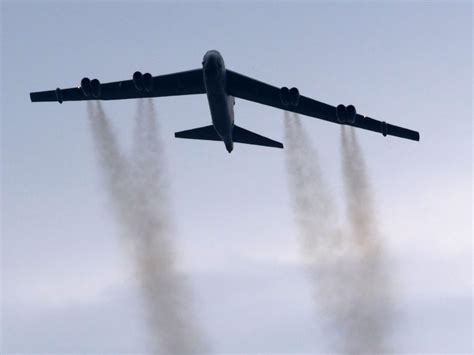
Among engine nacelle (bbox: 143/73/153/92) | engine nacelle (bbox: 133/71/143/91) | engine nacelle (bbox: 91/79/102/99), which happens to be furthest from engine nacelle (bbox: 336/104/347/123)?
engine nacelle (bbox: 91/79/102/99)

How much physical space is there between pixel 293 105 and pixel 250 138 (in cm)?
346

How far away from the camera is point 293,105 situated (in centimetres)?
5872

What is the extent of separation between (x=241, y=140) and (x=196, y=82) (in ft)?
14.1

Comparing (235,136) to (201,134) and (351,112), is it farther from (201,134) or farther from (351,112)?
(351,112)

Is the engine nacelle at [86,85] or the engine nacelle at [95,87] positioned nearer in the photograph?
the engine nacelle at [86,85]

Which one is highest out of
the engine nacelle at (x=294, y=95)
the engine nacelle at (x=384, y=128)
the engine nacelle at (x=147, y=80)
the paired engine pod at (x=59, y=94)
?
the paired engine pod at (x=59, y=94)

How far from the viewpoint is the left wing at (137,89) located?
193ft

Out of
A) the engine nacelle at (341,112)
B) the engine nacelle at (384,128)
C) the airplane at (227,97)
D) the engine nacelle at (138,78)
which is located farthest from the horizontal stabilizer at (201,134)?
the engine nacelle at (384,128)

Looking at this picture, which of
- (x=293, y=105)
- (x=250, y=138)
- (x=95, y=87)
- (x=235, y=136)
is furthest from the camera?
(x=235, y=136)

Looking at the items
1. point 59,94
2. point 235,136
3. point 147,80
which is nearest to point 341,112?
point 235,136

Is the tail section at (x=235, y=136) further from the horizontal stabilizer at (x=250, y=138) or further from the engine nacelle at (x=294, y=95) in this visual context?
the engine nacelle at (x=294, y=95)

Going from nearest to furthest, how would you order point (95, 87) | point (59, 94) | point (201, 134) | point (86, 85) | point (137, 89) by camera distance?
point (137, 89)
point (86, 85)
point (95, 87)
point (201, 134)
point (59, 94)

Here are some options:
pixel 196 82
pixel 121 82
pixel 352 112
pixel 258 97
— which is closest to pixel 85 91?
pixel 121 82

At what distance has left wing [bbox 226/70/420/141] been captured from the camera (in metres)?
59.4
